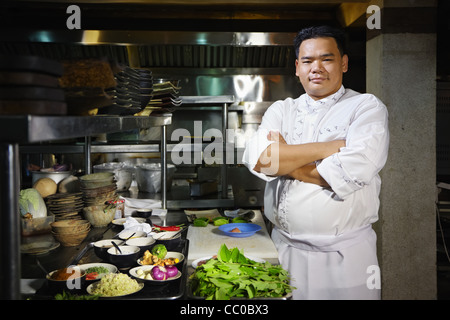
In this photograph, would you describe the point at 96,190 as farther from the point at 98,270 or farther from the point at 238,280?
the point at 238,280

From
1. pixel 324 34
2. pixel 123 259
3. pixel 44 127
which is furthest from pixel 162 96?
pixel 44 127

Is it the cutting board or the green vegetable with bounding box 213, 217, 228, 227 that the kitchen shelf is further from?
the green vegetable with bounding box 213, 217, 228, 227

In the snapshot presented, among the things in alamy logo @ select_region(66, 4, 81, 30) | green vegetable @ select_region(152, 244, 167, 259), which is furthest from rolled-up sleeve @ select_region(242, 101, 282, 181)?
alamy logo @ select_region(66, 4, 81, 30)

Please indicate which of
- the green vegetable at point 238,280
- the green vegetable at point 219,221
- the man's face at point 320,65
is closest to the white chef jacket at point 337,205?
the man's face at point 320,65

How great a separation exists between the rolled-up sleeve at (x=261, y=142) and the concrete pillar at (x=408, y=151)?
1.41m

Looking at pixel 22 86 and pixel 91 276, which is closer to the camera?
pixel 22 86

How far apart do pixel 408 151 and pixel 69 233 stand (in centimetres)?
292

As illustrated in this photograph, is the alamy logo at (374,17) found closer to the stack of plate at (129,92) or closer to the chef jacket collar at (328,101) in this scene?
the chef jacket collar at (328,101)

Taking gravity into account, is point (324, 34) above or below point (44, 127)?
above

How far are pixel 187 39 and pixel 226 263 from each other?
328cm

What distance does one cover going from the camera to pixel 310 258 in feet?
8.20

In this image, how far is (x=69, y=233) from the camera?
2221mm
